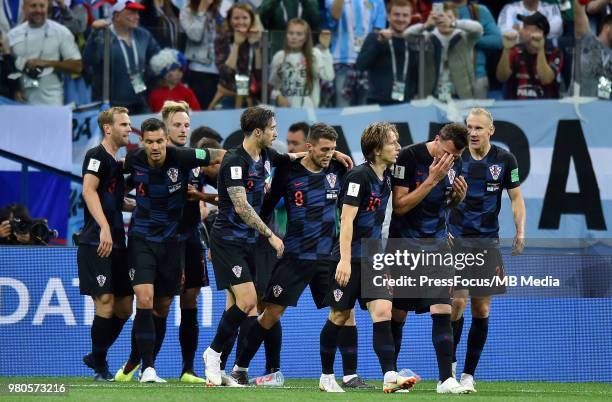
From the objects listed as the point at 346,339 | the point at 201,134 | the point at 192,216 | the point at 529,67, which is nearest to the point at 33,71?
the point at 201,134

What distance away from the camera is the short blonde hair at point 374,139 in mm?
9828

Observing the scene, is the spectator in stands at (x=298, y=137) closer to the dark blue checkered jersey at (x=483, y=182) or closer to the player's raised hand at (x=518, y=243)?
the dark blue checkered jersey at (x=483, y=182)

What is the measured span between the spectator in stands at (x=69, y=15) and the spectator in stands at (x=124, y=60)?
1.66 feet

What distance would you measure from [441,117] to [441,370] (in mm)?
5323

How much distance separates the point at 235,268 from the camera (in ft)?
34.1

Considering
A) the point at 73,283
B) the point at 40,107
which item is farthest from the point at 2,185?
the point at 73,283

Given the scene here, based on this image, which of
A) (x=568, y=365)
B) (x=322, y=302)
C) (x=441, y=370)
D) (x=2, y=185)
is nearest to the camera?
(x=441, y=370)

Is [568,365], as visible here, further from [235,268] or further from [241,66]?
[241,66]

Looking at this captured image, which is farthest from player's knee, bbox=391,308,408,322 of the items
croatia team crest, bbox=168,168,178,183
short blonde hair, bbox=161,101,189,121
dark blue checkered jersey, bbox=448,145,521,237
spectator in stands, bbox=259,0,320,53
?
spectator in stands, bbox=259,0,320,53

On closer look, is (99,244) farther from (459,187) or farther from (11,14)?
(11,14)

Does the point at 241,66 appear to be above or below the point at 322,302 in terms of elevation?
above

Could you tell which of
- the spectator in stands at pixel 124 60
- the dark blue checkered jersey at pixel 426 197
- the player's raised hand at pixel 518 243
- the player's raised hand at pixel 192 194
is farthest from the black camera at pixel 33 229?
the player's raised hand at pixel 518 243

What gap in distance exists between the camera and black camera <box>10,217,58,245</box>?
12.9 metres

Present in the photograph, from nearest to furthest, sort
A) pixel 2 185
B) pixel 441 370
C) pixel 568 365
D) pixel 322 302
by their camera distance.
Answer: pixel 441 370
pixel 322 302
pixel 568 365
pixel 2 185
